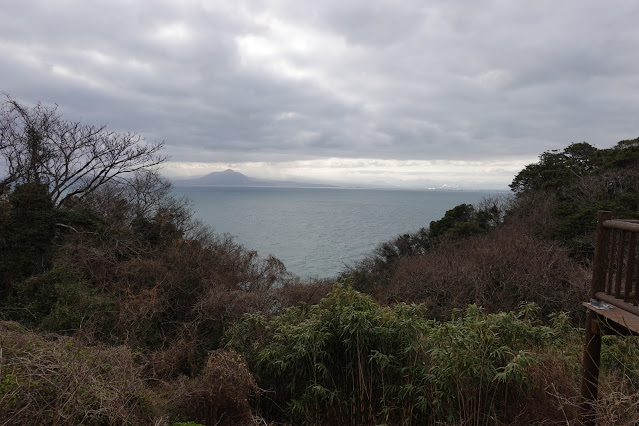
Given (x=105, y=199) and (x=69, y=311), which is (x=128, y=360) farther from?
(x=105, y=199)

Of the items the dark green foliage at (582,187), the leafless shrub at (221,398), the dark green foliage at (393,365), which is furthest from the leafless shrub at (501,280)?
the leafless shrub at (221,398)

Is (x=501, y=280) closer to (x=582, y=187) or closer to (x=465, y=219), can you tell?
(x=582, y=187)

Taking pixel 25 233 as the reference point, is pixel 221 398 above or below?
below

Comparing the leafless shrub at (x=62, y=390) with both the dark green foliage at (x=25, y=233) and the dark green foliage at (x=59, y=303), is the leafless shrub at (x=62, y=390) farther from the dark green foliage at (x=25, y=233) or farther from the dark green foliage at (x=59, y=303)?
the dark green foliage at (x=25, y=233)

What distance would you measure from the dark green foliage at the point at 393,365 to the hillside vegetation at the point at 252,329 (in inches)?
1.1

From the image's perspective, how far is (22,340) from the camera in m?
4.58

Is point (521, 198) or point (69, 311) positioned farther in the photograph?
point (521, 198)

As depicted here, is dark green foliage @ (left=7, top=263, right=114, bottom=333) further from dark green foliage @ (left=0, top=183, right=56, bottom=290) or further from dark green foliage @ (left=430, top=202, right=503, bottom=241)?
dark green foliage @ (left=430, top=202, right=503, bottom=241)

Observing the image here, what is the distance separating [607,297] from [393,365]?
2.97 m

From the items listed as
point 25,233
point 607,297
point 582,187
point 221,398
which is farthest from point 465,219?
point 25,233

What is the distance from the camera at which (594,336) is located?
14.1 ft

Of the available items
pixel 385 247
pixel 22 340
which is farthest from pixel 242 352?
pixel 385 247

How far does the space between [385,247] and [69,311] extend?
21638 millimetres

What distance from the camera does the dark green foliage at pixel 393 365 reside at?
4.82m
